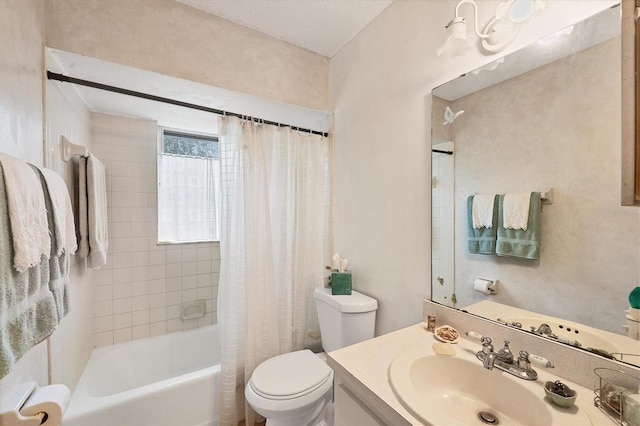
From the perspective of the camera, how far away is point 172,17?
143cm

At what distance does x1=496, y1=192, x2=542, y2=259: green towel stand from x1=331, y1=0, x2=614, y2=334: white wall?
0.32 meters

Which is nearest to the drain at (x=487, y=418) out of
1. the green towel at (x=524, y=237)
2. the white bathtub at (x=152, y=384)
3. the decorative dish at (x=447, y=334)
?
the decorative dish at (x=447, y=334)

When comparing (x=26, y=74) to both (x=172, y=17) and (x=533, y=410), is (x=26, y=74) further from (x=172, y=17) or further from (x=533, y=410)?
(x=533, y=410)

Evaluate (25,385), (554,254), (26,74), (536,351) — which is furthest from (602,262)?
(26,74)

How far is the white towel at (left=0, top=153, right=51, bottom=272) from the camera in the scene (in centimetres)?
66

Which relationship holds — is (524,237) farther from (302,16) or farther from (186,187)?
(186,187)

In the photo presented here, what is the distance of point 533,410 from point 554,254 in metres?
0.48

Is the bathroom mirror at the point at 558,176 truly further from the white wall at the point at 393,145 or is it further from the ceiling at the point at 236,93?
the ceiling at the point at 236,93

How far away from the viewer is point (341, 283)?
1.64 meters

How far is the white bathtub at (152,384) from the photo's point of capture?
1.33 m

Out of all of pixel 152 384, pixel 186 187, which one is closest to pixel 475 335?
pixel 152 384

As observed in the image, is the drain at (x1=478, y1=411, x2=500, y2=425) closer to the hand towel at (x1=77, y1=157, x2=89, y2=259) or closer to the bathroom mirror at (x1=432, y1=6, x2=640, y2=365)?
the bathroom mirror at (x1=432, y1=6, x2=640, y2=365)

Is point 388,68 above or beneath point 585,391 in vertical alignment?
above

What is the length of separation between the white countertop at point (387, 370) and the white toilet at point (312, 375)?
42 centimetres
